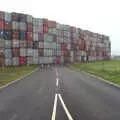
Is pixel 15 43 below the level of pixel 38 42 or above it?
below

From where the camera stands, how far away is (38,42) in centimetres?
9081

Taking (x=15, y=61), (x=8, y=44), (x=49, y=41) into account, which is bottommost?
(x=15, y=61)

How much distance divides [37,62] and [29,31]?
9594 millimetres

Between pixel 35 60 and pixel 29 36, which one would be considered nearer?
pixel 29 36

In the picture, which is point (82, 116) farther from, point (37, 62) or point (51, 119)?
point (37, 62)

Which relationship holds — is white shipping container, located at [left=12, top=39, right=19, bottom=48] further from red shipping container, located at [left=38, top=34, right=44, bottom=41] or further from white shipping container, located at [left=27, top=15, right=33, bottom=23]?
red shipping container, located at [left=38, top=34, right=44, bottom=41]

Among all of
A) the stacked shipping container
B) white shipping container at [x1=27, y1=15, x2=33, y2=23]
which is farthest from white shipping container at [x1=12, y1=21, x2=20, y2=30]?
white shipping container at [x1=27, y1=15, x2=33, y2=23]

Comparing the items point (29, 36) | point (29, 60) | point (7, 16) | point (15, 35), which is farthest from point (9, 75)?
point (29, 36)

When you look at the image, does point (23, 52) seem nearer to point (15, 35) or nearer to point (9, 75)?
point (15, 35)

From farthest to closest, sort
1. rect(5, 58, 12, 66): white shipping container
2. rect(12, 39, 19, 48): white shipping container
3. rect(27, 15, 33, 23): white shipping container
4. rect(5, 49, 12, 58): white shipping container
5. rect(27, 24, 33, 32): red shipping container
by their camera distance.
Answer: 1. rect(27, 15, 33, 23): white shipping container
2. rect(27, 24, 33, 32): red shipping container
3. rect(12, 39, 19, 48): white shipping container
4. rect(5, 49, 12, 58): white shipping container
5. rect(5, 58, 12, 66): white shipping container

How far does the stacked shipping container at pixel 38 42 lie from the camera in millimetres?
81312

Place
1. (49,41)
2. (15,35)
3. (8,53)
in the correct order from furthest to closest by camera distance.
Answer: (49,41), (15,35), (8,53)

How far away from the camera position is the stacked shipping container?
267 ft

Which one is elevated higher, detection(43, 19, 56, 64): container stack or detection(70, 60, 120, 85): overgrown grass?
detection(43, 19, 56, 64): container stack
